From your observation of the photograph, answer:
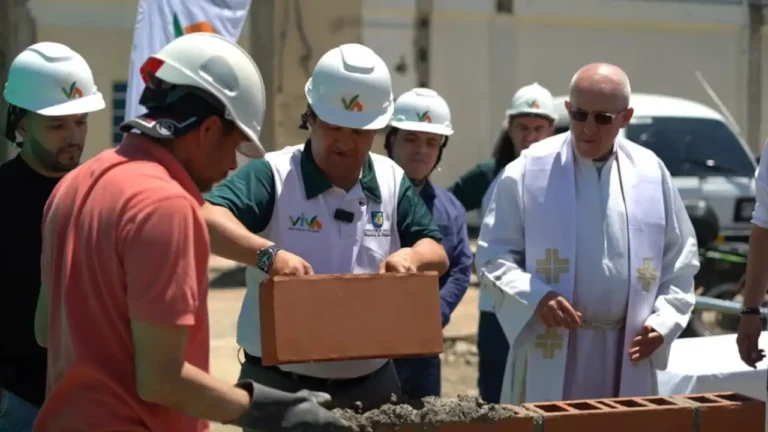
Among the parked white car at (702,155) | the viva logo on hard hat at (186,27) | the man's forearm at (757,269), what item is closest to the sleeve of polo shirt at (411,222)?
the man's forearm at (757,269)

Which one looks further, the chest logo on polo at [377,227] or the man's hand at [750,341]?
the man's hand at [750,341]

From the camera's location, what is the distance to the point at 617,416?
299 centimetres

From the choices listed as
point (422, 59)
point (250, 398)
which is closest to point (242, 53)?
point (250, 398)

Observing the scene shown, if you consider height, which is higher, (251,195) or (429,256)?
(251,195)

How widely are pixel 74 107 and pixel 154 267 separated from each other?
171 centimetres

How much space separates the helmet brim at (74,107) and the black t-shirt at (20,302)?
0.36 m

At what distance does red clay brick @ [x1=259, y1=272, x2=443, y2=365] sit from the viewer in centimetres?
285

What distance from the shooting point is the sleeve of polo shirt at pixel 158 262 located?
2.12 metres

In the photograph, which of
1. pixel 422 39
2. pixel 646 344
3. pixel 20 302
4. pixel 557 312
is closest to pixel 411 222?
pixel 557 312

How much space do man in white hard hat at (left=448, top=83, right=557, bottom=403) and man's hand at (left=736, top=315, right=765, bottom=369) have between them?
1440 mm

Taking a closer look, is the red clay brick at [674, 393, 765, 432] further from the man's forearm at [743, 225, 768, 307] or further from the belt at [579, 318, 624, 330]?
Answer: the man's forearm at [743, 225, 768, 307]

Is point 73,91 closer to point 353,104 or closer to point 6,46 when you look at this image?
point 353,104

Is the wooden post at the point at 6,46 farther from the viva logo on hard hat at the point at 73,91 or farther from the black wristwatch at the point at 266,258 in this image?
the black wristwatch at the point at 266,258

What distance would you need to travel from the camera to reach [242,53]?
247 cm
